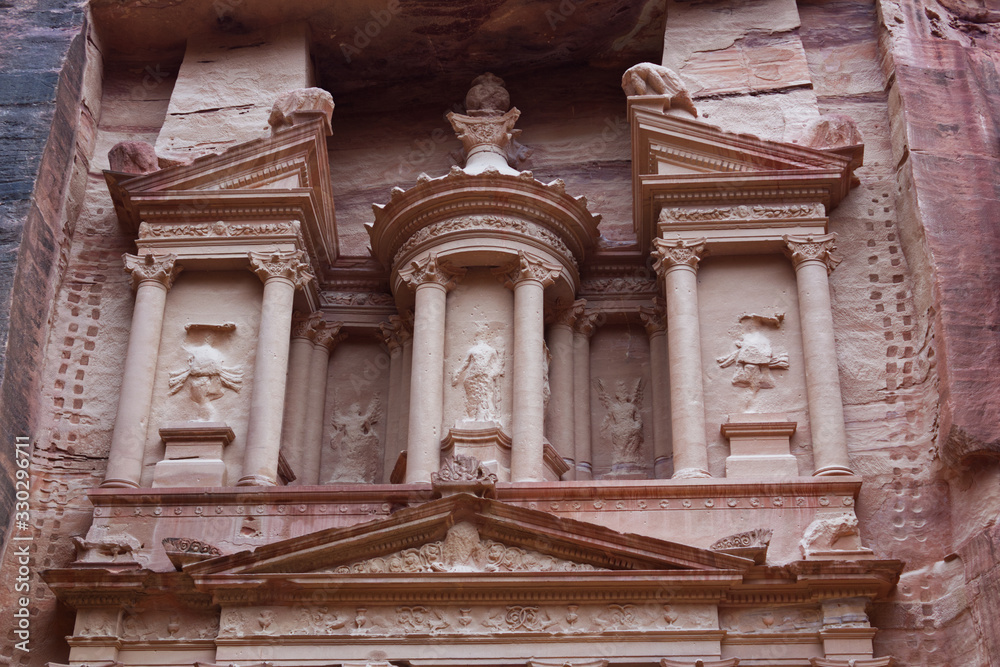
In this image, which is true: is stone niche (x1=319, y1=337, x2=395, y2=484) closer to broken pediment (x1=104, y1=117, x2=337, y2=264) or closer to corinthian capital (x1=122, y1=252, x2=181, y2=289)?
broken pediment (x1=104, y1=117, x2=337, y2=264)

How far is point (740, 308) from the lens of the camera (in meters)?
14.1

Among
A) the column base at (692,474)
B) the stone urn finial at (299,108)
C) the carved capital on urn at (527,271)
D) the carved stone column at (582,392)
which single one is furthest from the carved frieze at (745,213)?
the stone urn finial at (299,108)

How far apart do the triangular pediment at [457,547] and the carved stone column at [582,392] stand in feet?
7.40

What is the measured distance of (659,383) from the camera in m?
14.9

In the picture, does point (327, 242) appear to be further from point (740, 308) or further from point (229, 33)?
point (740, 308)

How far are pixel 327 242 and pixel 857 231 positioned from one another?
5.63 m

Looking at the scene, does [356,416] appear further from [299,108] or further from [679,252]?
[679,252]

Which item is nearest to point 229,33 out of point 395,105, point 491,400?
point 395,105

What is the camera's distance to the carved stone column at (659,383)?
14461 mm

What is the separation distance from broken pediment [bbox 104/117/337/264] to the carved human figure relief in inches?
53.7

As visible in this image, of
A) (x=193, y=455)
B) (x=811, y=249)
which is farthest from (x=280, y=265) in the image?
(x=811, y=249)

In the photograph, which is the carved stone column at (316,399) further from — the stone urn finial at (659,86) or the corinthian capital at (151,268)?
the stone urn finial at (659,86)

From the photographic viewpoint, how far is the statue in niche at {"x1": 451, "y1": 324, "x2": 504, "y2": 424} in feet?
45.3

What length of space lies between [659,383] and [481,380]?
6.83 feet
